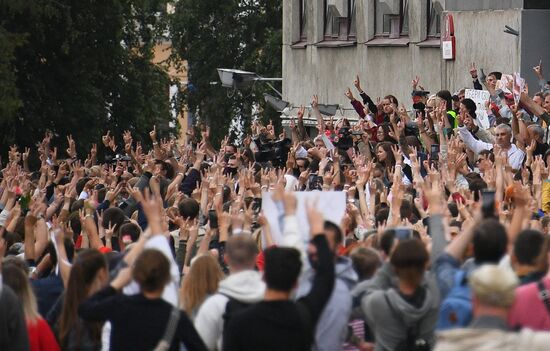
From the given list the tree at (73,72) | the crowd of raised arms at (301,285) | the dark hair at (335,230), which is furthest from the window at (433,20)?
the dark hair at (335,230)

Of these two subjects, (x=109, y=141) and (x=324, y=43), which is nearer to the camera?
(x=109, y=141)

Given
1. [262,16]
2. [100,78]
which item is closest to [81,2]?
[100,78]

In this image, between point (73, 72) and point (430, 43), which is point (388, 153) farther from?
point (73, 72)

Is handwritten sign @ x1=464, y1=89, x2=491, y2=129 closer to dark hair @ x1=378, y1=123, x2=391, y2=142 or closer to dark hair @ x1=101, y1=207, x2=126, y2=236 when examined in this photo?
dark hair @ x1=378, y1=123, x2=391, y2=142

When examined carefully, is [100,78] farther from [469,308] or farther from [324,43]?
[469,308]

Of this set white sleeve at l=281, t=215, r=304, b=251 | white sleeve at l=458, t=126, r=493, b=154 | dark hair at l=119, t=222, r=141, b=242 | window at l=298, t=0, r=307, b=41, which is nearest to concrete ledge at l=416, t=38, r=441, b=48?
window at l=298, t=0, r=307, b=41

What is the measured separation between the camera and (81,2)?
3991cm

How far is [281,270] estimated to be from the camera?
8625 mm

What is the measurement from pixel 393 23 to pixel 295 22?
5333mm

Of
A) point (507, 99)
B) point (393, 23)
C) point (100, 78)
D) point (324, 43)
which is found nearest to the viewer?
point (507, 99)

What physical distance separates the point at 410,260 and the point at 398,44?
25.3 m

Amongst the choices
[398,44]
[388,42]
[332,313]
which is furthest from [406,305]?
[388,42]

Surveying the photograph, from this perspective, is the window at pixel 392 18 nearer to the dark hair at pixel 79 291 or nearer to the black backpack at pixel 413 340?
the dark hair at pixel 79 291

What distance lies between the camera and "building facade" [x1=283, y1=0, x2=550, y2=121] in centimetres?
2789
